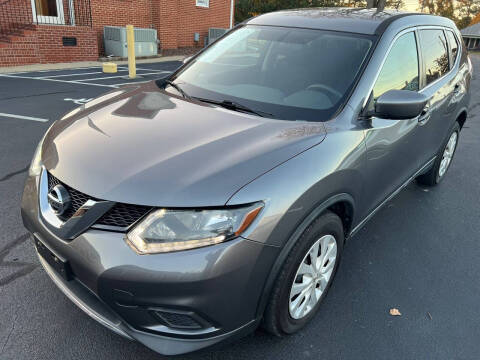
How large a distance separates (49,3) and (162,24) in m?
4.38

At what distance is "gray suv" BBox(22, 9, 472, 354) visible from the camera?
1.74 m

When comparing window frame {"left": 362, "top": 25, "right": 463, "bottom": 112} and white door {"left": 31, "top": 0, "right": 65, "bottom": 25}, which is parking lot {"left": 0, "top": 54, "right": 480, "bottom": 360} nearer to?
window frame {"left": 362, "top": 25, "right": 463, "bottom": 112}

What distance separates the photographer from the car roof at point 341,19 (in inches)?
115

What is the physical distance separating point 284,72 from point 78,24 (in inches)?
534

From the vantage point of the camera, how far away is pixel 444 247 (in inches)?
134

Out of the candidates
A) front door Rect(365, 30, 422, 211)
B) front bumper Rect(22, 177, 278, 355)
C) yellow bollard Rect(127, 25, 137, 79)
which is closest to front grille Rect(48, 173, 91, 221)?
front bumper Rect(22, 177, 278, 355)

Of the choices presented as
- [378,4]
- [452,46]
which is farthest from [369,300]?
[378,4]

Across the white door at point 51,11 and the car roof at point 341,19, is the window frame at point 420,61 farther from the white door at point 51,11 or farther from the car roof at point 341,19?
the white door at point 51,11

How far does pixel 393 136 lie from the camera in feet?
9.14

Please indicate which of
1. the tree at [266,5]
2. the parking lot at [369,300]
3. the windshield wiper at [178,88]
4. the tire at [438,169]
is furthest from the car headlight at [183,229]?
the tree at [266,5]

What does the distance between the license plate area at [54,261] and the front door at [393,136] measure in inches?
72.4

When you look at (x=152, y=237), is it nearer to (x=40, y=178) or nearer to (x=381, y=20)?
(x=40, y=178)

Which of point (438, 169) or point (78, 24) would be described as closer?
point (438, 169)

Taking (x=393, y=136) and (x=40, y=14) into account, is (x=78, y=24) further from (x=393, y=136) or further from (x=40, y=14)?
(x=393, y=136)
